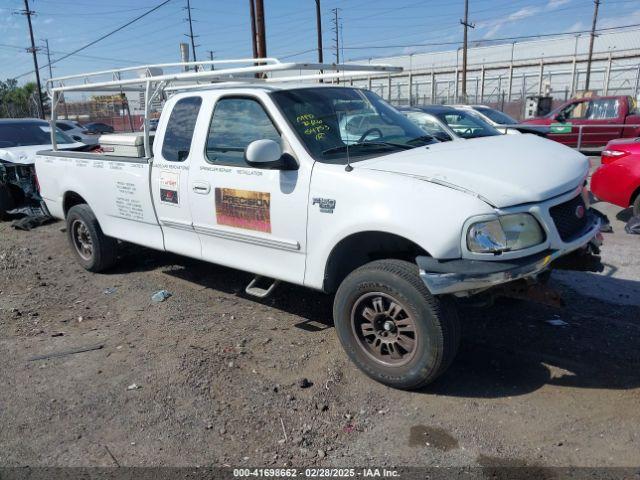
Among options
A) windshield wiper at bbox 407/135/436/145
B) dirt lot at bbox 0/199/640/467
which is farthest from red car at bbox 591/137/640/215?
windshield wiper at bbox 407/135/436/145

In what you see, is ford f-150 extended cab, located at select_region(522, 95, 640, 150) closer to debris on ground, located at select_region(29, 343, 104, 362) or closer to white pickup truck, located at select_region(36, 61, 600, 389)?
white pickup truck, located at select_region(36, 61, 600, 389)

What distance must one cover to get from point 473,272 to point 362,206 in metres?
0.84

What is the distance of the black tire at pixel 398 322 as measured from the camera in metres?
3.29

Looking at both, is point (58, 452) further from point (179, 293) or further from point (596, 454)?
point (596, 454)

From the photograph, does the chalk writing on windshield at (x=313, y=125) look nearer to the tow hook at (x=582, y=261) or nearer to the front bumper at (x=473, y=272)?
the front bumper at (x=473, y=272)

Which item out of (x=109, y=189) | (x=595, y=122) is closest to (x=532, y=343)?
(x=109, y=189)

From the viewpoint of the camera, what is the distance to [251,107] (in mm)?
4305

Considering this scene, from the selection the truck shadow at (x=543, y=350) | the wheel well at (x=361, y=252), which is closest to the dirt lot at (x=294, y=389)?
the truck shadow at (x=543, y=350)

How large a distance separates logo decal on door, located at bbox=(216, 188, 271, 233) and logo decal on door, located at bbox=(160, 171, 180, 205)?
565mm

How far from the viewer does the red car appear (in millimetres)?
7277

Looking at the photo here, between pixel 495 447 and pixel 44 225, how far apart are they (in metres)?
8.66

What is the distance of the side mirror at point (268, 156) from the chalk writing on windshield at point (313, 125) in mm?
290

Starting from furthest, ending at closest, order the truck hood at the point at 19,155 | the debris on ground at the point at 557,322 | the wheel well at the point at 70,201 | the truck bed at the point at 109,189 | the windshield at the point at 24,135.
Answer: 1. the windshield at the point at 24,135
2. the truck hood at the point at 19,155
3. the wheel well at the point at 70,201
4. the truck bed at the point at 109,189
5. the debris on ground at the point at 557,322

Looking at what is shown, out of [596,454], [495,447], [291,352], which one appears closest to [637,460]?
[596,454]
